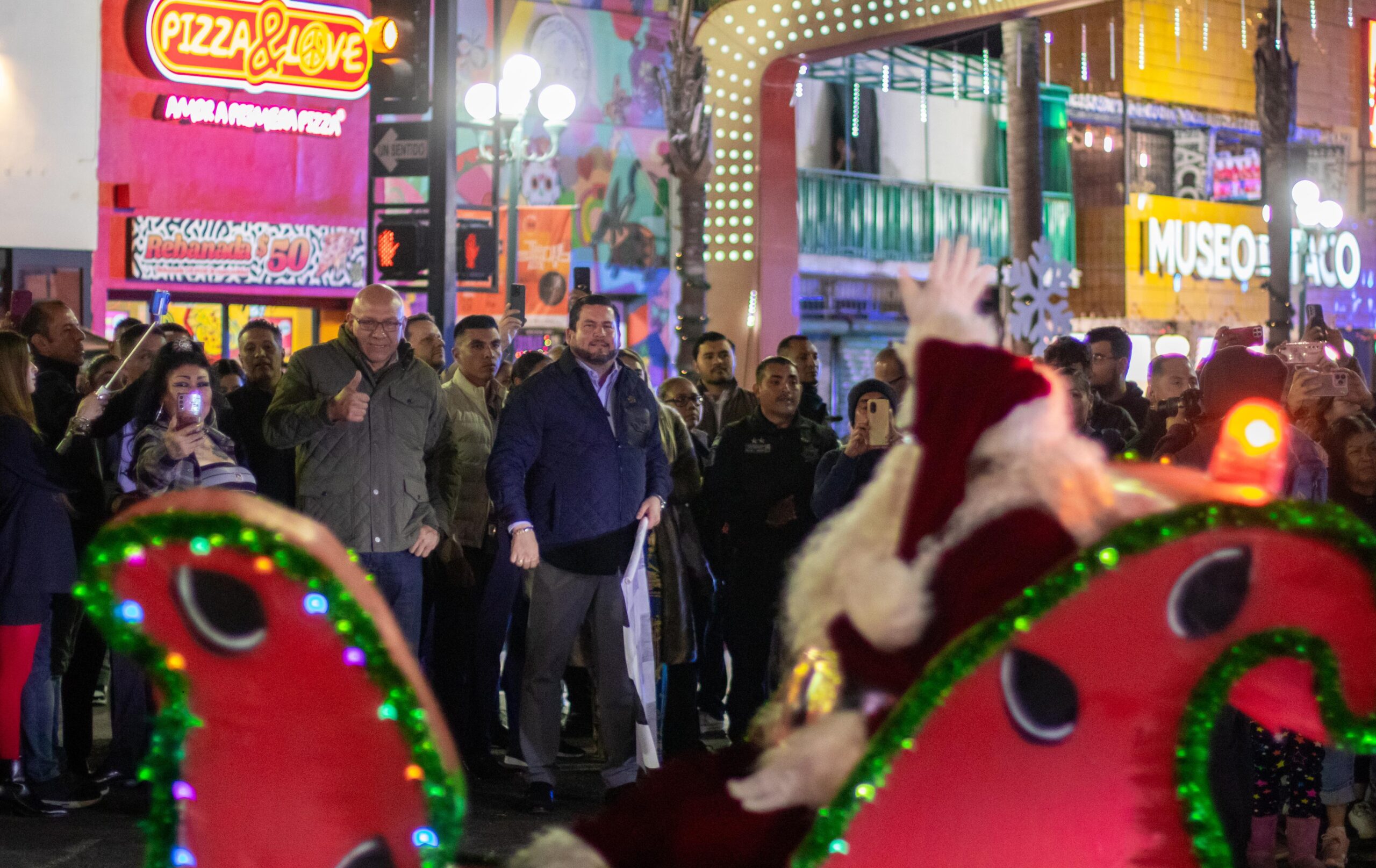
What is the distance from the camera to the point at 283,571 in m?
3.27

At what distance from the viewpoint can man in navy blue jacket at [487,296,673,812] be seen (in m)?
6.89

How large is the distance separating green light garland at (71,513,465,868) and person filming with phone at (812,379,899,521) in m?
3.91

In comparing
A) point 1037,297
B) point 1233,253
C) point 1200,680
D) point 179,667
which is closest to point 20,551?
point 179,667

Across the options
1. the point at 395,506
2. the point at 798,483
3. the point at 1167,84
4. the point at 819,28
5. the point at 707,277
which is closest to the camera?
the point at 395,506

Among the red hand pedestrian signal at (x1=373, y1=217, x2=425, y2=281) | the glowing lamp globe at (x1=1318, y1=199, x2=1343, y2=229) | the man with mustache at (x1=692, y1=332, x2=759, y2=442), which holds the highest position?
the glowing lamp globe at (x1=1318, y1=199, x2=1343, y2=229)

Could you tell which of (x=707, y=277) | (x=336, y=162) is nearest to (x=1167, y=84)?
(x=336, y=162)

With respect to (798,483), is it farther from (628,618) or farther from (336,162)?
(336,162)

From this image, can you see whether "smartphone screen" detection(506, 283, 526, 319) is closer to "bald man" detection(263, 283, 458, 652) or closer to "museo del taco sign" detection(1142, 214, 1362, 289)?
"bald man" detection(263, 283, 458, 652)

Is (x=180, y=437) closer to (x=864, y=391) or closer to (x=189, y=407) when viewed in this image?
(x=189, y=407)

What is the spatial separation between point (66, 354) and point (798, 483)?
3592 millimetres

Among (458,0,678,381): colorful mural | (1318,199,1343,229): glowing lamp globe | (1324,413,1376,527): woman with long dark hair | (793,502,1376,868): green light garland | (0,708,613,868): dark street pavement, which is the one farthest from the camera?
(1318,199,1343,229): glowing lamp globe

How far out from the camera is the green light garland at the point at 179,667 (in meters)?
3.28

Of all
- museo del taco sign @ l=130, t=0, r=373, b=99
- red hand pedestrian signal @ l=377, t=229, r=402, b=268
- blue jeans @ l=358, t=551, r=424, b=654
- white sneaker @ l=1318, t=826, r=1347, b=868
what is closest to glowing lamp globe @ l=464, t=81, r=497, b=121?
museo del taco sign @ l=130, t=0, r=373, b=99

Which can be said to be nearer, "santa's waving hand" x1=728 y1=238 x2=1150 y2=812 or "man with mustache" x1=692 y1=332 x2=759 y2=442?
"santa's waving hand" x1=728 y1=238 x2=1150 y2=812
